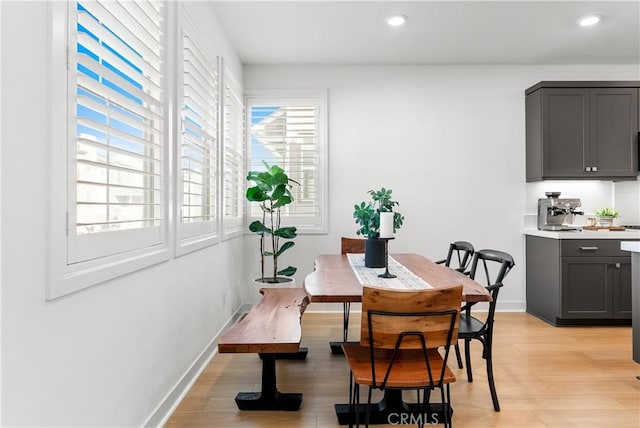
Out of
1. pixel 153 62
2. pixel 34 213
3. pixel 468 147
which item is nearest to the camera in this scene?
pixel 34 213

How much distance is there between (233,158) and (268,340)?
95.8 inches

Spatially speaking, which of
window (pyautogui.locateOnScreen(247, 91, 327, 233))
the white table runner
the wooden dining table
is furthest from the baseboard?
window (pyautogui.locateOnScreen(247, 91, 327, 233))

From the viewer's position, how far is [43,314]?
132cm

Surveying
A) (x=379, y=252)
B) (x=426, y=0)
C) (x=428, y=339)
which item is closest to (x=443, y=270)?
(x=379, y=252)

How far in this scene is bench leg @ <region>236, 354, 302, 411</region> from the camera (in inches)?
98.0

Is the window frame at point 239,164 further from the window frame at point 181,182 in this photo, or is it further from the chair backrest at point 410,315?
the chair backrest at point 410,315

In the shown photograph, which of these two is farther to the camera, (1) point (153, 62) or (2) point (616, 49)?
(2) point (616, 49)

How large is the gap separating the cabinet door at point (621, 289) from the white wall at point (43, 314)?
417cm

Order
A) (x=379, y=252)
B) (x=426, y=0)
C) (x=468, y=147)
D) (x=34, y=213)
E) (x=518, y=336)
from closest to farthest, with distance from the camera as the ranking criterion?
(x=34, y=213)
(x=379, y=252)
(x=426, y=0)
(x=518, y=336)
(x=468, y=147)

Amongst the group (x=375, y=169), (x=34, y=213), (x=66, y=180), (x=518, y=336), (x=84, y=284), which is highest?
(x=375, y=169)

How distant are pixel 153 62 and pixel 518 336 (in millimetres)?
3686

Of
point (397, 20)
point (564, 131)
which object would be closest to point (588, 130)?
point (564, 131)

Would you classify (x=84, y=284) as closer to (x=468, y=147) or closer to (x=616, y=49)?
(x=468, y=147)

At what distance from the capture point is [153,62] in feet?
7.33
